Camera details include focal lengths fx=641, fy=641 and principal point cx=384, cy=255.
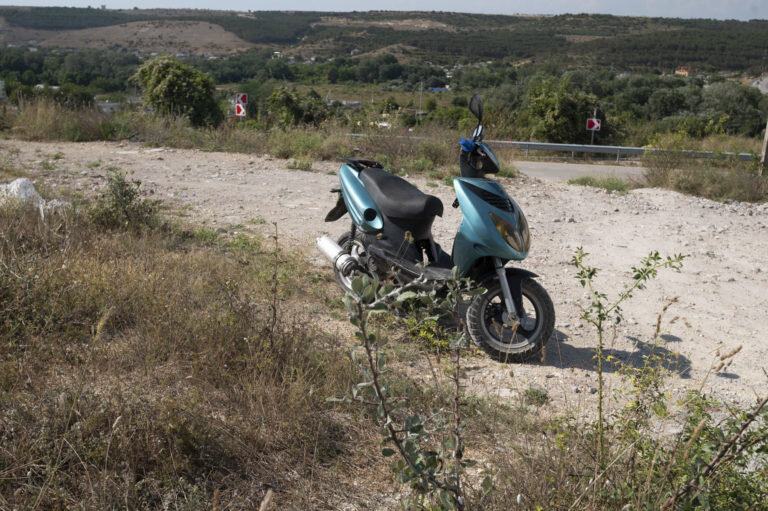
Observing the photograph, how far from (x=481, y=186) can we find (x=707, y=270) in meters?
3.09

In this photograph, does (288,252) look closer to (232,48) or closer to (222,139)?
(222,139)

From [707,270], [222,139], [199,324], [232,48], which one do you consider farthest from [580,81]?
[232,48]

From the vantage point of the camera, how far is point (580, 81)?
46250 millimetres

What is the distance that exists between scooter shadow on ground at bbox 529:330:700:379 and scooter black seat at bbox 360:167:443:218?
1210 mm

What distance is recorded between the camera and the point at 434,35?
112 metres

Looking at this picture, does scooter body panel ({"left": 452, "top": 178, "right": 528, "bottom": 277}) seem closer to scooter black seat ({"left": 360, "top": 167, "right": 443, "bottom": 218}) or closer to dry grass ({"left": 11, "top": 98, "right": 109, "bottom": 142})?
scooter black seat ({"left": 360, "top": 167, "right": 443, "bottom": 218})

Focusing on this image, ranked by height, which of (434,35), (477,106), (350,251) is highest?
(434,35)

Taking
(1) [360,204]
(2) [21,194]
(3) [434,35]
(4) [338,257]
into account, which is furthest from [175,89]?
(3) [434,35]

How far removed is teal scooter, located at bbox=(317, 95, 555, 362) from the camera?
4.08 metres

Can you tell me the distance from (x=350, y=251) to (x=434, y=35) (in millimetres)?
113929

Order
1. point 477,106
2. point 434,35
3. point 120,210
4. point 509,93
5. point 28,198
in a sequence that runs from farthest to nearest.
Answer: point 434,35 → point 509,93 → point 120,210 → point 28,198 → point 477,106

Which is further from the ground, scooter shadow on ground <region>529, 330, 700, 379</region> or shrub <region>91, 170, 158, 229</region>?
shrub <region>91, 170, 158, 229</region>

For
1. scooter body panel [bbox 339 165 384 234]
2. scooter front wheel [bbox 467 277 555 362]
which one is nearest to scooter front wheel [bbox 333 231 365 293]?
scooter body panel [bbox 339 165 384 234]

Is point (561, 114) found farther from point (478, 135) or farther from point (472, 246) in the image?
point (472, 246)
